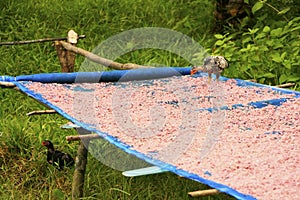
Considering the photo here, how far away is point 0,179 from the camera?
4027 millimetres

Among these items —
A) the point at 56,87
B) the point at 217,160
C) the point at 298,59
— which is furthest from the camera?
the point at 298,59

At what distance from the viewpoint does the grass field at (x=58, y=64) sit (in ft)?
12.3

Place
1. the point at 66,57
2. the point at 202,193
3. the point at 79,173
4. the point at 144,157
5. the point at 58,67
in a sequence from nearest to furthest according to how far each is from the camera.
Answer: the point at 202,193
the point at 144,157
the point at 79,173
the point at 66,57
the point at 58,67

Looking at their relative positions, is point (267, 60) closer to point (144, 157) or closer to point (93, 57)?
point (93, 57)

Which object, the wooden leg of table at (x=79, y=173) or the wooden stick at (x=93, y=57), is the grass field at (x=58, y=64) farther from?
the wooden stick at (x=93, y=57)

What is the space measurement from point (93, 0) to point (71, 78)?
3393 mm

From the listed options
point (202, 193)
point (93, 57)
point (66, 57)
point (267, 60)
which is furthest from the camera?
point (267, 60)

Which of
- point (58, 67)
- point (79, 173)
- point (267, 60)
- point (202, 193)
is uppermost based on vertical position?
point (267, 60)

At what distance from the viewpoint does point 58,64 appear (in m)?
6.01

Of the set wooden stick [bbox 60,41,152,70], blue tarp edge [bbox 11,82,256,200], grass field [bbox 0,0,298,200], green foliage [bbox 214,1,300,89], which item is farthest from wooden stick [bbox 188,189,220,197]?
green foliage [bbox 214,1,300,89]

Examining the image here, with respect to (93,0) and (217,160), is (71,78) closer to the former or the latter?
(217,160)

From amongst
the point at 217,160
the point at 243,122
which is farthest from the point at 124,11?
the point at 217,160

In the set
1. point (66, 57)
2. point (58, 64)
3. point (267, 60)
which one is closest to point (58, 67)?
point (58, 64)

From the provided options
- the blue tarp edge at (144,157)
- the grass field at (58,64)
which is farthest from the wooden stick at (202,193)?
the grass field at (58,64)
